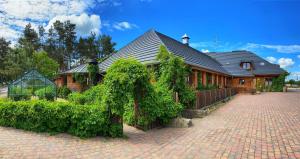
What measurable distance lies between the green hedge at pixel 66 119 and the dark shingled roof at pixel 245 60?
30.6m

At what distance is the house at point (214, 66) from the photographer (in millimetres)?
16812

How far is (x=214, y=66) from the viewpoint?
25516 mm

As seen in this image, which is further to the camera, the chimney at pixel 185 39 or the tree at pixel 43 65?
the tree at pixel 43 65

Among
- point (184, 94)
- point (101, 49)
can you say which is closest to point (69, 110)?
point (184, 94)

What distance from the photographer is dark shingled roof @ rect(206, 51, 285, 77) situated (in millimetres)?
33722

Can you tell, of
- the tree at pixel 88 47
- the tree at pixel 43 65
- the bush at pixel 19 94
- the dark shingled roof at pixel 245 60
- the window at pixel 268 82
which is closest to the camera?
the bush at pixel 19 94

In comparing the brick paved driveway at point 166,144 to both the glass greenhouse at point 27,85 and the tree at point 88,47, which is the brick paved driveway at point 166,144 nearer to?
the glass greenhouse at point 27,85

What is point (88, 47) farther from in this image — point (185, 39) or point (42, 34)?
point (185, 39)

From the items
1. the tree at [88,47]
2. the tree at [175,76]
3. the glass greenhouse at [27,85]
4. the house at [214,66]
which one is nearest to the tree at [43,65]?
the house at [214,66]

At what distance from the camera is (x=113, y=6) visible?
15.9 meters

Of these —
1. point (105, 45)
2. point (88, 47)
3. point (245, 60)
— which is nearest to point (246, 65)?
point (245, 60)

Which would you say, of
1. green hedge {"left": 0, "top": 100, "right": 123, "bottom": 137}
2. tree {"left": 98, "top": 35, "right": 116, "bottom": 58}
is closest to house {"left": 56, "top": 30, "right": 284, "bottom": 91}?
green hedge {"left": 0, "top": 100, "right": 123, "bottom": 137}

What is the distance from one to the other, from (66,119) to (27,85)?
12974 mm

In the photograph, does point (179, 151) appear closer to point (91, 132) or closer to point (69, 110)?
point (91, 132)
